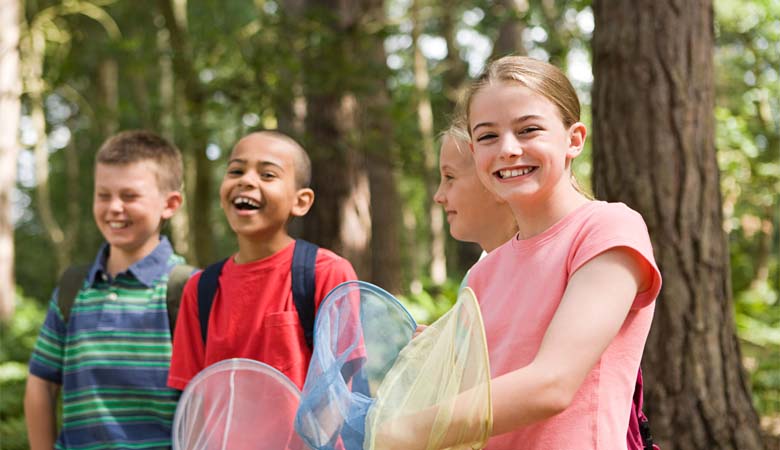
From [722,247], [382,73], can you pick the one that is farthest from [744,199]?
[722,247]

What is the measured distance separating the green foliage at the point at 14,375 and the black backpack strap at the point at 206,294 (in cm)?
542

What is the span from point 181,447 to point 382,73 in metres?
7.44

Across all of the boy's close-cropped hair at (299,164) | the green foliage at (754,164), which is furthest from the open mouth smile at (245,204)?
the green foliage at (754,164)

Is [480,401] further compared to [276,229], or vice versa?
[276,229]

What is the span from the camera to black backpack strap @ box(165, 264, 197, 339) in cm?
325

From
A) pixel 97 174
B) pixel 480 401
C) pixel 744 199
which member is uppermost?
pixel 97 174

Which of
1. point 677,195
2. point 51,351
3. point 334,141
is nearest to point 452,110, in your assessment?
point 677,195

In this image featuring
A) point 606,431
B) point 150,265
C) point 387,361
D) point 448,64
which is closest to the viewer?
point 606,431

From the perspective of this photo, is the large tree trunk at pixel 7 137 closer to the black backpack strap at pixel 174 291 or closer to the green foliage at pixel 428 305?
the green foliage at pixel 428 305

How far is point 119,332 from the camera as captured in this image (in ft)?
10.5

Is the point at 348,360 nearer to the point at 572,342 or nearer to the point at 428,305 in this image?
the point at 572,342

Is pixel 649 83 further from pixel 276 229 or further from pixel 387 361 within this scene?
pixel 387 361

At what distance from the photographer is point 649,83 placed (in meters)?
4.40

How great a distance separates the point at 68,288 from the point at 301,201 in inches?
41.1
